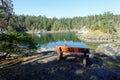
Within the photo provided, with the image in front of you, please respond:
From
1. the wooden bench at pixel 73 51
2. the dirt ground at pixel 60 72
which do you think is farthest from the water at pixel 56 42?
the dirt ground at pixel 60 72

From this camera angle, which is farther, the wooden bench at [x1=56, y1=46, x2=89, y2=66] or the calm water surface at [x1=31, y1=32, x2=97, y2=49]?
the calm water surface at [x1=31, y1=32, x2=97, y2=49]

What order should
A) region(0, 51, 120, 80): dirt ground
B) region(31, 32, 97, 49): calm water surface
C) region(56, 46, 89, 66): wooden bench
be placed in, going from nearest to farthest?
region(0, 51, 120, 80): dirt ground, region(56, 46, 89, 66): wooden bench, region(31, 32, 97, 49): calm water surface

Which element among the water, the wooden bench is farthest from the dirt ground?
the water

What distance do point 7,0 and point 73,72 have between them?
836 centimetres

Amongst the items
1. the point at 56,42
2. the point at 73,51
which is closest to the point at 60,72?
the point at 73,51

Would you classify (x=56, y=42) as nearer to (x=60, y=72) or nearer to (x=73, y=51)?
(x=73, y=51)

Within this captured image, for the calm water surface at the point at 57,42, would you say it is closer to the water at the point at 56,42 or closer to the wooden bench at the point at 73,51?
Answer: the water at the point at 56,42

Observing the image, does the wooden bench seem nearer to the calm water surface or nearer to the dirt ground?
the dirt ground

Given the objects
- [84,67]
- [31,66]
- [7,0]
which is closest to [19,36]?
[7,0]

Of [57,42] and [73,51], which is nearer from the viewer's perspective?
[73,51]

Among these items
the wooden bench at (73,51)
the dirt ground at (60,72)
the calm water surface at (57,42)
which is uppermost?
the wooden bench at (73,51)

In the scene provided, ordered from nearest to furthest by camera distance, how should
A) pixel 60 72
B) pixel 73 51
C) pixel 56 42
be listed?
1. pixel 60 72
2. pixel 73 51
3. pixel 56 42

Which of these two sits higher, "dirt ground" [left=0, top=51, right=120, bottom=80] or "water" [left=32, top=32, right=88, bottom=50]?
"dirt ground" [left=0, top=51, right=120, bottom=80]

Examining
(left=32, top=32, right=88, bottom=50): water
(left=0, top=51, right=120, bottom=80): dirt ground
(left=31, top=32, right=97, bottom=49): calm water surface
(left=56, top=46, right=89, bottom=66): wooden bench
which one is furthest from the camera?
(left=31, top=32, right=97, bottom=49): calm water surface
